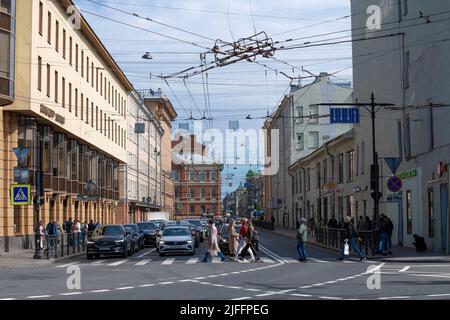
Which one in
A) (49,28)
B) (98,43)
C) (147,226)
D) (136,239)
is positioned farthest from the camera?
(98,43)

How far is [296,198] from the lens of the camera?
82.8 meters

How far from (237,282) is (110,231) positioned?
55.6ft

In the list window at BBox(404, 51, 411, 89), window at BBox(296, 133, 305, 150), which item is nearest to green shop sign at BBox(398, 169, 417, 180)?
window at BBox(404, 51, 411, 89)

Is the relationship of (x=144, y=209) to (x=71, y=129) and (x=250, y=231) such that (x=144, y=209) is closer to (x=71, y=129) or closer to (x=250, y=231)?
(x=71, y=129)

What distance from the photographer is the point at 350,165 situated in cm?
5256

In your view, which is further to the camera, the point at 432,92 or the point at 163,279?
the point at 432,92

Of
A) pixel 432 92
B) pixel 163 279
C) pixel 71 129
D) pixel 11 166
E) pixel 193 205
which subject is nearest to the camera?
pixel 163 279

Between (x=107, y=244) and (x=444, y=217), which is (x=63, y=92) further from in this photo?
(x=444, y=217)

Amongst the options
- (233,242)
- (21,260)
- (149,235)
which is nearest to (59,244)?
(21,260)

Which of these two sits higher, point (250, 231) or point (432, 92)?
point (432, 92)

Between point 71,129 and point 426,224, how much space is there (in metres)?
24.8

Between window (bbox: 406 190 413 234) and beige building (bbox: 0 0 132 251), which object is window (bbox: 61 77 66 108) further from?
window (bbox: 406 190 413 234)

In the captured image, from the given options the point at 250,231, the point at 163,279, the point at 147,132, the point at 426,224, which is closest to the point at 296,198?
the point at 147,132
